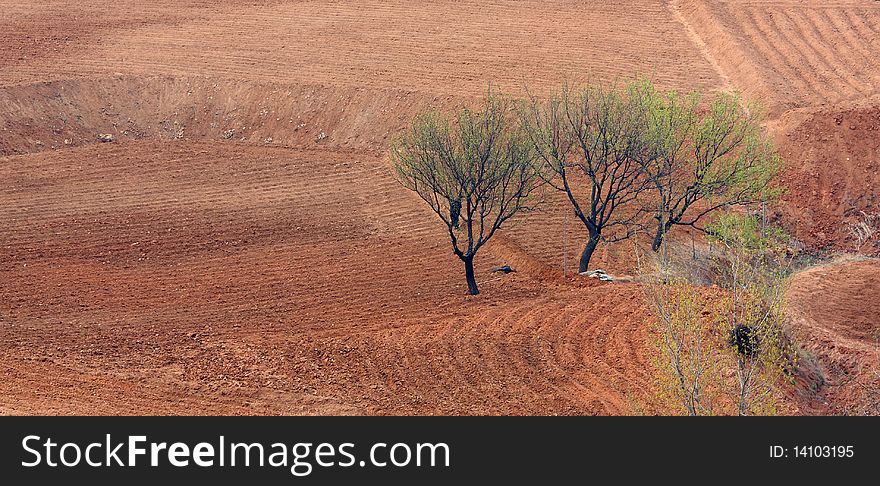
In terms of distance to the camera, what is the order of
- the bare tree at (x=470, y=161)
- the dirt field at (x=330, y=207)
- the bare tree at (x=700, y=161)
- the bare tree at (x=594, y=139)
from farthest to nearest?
1. the bare tree at (x=700, y=161)
2. the bare tree at (x=594, y=139)
3. the bare tree at (x=470, y=161)
4. the dirt field at (x=330, y=207)

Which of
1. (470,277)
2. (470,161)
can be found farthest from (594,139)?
(470,277)

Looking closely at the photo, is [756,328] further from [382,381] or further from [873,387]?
[382,381]

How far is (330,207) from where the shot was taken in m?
46.2

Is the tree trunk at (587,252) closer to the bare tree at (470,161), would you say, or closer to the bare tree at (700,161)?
the bare tree at (700,161)

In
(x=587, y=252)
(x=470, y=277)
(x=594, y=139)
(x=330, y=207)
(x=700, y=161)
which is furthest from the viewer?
(x=330, y=207)

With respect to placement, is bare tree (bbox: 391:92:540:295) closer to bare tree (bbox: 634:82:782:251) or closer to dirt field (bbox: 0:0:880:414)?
dirt field (bbox: 0:0:880:414)

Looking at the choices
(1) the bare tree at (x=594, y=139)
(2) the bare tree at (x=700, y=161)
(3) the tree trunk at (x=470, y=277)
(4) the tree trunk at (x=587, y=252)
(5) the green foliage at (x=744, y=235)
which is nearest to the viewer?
(5) the green foliage at (x=744, y=235)

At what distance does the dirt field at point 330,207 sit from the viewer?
100.0 ft

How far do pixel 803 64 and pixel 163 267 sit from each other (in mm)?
34680

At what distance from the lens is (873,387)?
28.3 metres

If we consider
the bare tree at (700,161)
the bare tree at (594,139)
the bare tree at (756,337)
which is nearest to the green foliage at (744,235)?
the bare tree at (756,337)

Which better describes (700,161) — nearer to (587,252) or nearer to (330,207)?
(587,252)

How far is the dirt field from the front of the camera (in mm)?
30469

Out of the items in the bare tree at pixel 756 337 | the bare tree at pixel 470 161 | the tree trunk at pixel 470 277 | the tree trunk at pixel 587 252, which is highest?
the bare tree at pixel 470 161
